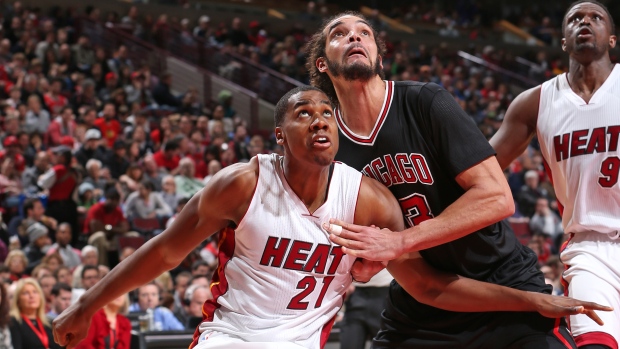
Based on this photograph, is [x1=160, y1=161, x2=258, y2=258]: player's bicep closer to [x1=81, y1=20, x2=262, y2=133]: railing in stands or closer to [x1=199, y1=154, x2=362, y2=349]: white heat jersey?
[x1=199, y1=154, x2=362, y2=349]: white heat jersey

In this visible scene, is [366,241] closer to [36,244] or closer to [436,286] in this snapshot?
[436,286]

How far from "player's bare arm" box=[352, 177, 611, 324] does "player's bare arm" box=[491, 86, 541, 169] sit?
3.08ft

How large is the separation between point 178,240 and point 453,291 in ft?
3.72

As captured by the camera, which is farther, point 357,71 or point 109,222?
point 109,222

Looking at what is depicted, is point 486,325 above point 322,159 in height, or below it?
below

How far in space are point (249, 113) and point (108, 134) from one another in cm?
512

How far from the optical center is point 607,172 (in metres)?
4.02

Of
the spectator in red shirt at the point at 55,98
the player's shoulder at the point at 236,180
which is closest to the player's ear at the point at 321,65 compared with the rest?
the player's shoulder at the point at 236,180

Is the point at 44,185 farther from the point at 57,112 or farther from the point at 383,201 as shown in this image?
the point at 383,201

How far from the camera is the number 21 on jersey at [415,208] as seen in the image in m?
3.59

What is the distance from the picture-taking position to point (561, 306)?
3.41 meters

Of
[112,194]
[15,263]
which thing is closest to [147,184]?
[112,194]

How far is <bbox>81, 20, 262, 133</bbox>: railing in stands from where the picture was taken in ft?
54.8

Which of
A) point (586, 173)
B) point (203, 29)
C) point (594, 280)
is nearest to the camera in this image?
point (594, 280)
